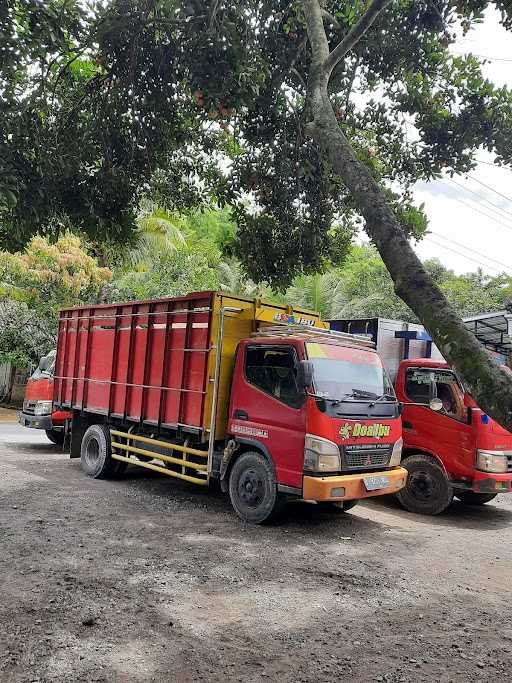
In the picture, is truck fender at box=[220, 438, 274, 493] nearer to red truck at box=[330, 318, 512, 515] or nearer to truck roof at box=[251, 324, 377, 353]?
truck roof at box=[251, 324, 377, 353]

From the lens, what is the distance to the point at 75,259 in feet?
55.9

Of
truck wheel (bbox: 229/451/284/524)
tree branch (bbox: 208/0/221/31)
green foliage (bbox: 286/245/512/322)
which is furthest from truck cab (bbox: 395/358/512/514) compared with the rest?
green foliage (bbox: 286/245/512/322)

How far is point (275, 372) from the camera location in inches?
262

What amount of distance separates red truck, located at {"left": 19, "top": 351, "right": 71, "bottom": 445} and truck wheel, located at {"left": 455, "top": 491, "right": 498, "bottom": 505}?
7.41 metres

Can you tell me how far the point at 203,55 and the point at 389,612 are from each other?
6363 mm

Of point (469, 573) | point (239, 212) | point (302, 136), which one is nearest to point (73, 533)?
point (469, 573)

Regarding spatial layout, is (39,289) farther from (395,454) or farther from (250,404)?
(395,454)

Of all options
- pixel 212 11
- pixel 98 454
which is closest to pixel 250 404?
pixel 98 454

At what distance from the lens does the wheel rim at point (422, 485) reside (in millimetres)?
7766

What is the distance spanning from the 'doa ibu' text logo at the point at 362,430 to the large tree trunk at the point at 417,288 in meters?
2.96

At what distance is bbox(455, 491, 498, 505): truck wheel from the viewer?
852 centimetres

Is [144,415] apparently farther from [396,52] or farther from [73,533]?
[396,52]

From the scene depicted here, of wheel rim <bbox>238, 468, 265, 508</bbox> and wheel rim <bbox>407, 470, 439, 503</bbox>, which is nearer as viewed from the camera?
wheel rim <bbox>238, 468, 265, 508</bbox>

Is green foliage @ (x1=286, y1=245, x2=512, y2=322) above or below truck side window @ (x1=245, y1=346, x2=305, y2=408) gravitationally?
above
